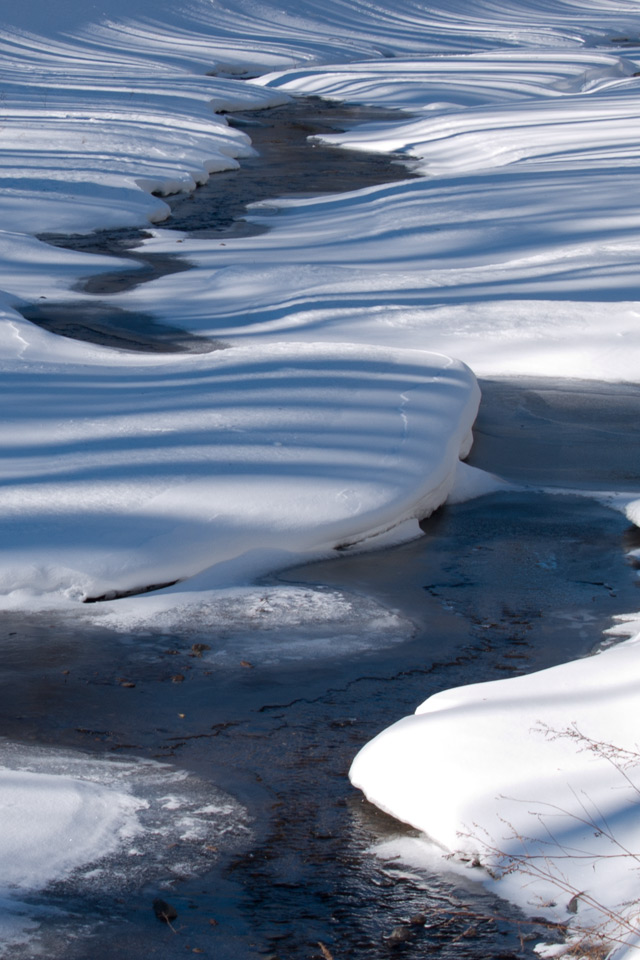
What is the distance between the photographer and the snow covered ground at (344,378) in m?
3.03

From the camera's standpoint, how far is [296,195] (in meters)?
→ 12.6

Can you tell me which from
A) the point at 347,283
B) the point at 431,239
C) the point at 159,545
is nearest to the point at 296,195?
the point at 431,239

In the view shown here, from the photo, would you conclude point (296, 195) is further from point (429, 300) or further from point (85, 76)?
point (85, 76)

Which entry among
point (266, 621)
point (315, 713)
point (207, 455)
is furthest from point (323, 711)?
point (207, 455)

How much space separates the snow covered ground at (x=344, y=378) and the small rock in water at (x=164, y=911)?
275 millimetres

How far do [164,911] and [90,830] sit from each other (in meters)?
0.37

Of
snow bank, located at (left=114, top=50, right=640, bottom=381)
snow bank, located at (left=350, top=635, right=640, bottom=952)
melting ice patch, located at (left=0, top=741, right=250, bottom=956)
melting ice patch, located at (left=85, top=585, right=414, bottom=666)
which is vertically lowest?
melting ice patch, located at (left=0, top=741, right=250, bottom=956)

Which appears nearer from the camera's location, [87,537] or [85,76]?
[87,537]

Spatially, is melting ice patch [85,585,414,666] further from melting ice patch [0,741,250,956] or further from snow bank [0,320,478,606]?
melting ice patch [0,741,250,956]

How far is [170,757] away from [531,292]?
5.87 meters

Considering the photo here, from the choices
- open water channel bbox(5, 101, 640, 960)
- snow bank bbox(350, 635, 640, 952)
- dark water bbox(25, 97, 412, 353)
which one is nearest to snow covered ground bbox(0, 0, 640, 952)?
snow bank bbox(350, 635, 640, 952)

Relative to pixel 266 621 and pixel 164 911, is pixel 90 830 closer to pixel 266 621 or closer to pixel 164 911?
pixel 164 911

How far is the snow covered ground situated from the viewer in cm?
303

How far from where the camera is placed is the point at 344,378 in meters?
6.31
